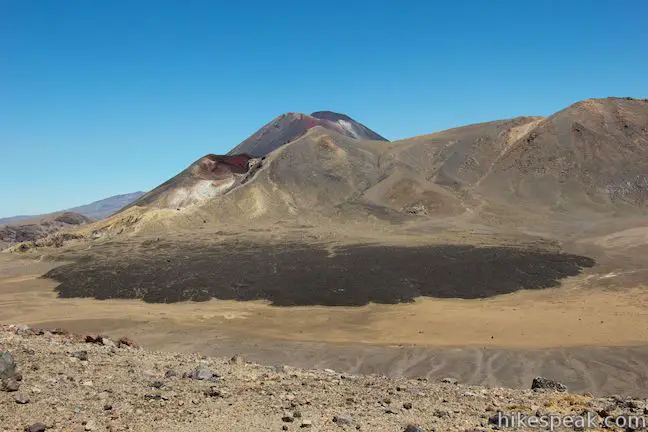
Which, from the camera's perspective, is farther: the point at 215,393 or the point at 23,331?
the point at 23,331

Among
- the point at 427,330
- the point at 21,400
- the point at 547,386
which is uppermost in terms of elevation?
the point at 21,400

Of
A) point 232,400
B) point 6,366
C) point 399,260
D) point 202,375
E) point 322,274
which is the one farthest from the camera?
point 399,260

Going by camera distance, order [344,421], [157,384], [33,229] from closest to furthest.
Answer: [344,421], [157,384], [33,229]

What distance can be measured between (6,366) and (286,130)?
13681 centimetres

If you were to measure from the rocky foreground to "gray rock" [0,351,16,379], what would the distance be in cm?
2

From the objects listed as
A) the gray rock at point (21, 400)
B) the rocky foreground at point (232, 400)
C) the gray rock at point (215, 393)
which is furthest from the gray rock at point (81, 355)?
the gray rock at point (215, 393)

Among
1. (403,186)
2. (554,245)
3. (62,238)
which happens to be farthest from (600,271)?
(62,238)

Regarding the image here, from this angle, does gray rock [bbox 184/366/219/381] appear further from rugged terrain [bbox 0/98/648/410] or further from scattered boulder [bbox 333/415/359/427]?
rugged terrain [bbox 0/98/648/410]

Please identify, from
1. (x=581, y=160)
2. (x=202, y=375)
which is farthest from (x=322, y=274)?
(x=581, y=160)

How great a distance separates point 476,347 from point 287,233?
143 ft

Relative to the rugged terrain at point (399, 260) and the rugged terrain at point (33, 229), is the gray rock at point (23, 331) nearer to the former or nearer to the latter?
the rugged terrain at point (399, 260)

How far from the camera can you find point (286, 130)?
143 meters

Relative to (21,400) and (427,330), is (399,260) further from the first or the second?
(21,400)

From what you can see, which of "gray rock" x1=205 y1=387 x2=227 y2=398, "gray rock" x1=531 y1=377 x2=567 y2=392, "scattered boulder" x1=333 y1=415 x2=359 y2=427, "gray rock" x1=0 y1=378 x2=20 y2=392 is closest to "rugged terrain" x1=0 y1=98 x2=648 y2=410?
"gray rock" x1=531 y1=377 x2=567 y2=392
